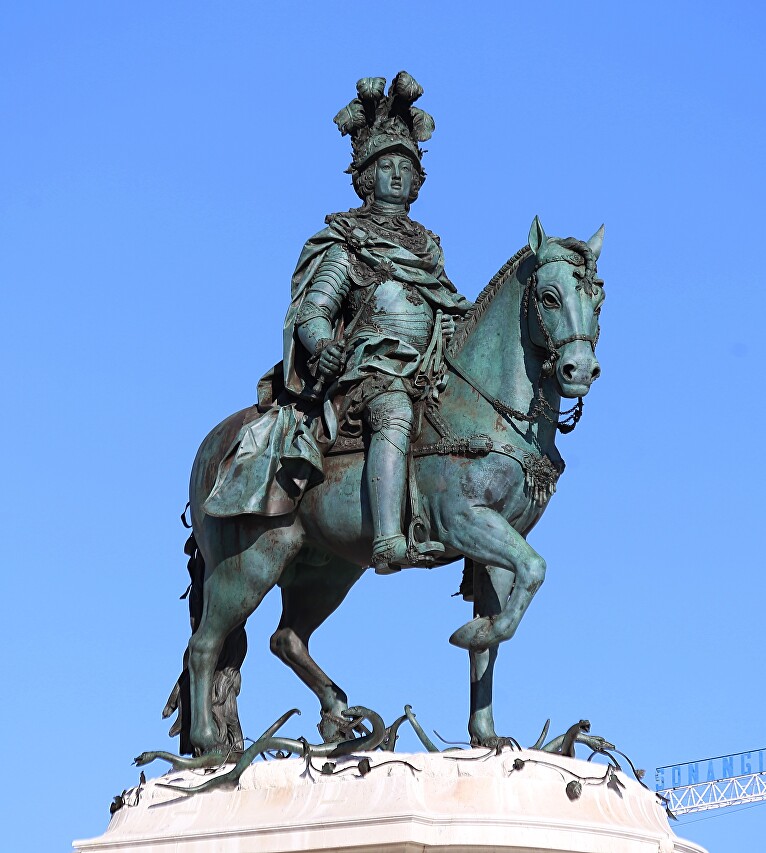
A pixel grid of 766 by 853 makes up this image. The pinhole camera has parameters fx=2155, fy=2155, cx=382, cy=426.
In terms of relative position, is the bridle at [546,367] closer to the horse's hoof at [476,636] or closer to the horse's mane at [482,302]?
the horse's mane at [482,302]

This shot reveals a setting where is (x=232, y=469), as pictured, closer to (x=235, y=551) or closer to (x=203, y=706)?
(x=235, y=551)

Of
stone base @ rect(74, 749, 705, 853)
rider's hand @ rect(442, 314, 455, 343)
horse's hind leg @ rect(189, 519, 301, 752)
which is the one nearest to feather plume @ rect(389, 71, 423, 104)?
rider's hand @ rect(442, 314, 455, 343)

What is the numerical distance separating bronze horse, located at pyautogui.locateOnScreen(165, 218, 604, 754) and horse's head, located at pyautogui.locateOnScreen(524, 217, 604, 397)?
0.4 inches

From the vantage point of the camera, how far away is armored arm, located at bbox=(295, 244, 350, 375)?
17703mm

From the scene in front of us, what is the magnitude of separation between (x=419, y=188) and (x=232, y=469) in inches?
119

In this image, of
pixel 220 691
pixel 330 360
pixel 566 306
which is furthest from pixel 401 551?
pixel 220 691

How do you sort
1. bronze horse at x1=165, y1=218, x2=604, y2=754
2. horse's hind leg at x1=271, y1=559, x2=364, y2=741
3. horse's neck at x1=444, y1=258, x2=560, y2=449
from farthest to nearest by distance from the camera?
horse's hind leg at x1=271, y1=559, x2=364, y2=741
horse's neck at x1=444, y1=258, x2=560, y2=449
bronze horse at x1=165, y1=218, x2=604, y2=754

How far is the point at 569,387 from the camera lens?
1634cm

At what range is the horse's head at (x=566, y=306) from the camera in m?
16.3

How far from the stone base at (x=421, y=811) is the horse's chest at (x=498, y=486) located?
76.5 inches

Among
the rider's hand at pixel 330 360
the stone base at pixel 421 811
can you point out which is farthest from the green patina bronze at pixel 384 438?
the stone base at pixel 421 811

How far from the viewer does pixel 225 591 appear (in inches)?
701

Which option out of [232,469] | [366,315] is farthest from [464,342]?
[232,469]

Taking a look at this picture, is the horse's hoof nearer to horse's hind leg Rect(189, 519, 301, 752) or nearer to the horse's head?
the horse's head
